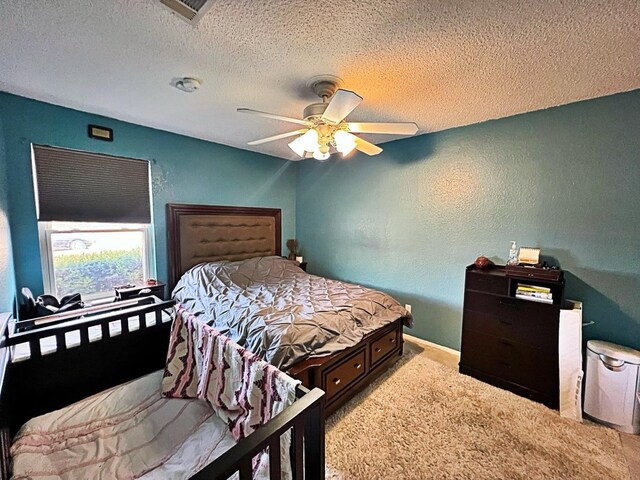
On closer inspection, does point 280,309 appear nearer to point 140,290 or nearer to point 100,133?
point 140,290

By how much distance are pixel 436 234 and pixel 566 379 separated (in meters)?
1.54

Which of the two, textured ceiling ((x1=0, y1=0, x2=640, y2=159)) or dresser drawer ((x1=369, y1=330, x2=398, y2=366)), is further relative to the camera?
dresser drawer ((x1=369, y1=330, x2=398, y2=366))

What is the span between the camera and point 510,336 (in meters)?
2.24

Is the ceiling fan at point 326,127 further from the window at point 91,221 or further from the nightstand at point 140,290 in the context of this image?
the nightstand at point 140,290

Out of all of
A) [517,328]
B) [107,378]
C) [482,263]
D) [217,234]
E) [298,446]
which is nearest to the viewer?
[298,446]

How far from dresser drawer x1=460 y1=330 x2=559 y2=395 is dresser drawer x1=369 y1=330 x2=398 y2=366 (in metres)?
0.62

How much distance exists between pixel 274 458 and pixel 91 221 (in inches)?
108

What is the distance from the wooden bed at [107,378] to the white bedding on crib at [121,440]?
0.11 meters

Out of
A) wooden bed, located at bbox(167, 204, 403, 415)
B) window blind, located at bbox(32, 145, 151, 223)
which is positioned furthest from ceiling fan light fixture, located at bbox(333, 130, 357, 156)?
window blind, located at bbox(32, 145, 151, 223)

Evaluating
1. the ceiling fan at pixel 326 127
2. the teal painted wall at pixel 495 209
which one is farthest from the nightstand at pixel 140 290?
the teal painted wall at pixel 495 209

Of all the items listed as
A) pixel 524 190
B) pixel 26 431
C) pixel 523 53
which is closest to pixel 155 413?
pixel 26 431

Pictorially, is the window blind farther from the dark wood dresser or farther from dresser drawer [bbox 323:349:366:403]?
the dark wood dresser

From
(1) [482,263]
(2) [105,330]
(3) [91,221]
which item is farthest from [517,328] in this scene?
(3) [91,221]

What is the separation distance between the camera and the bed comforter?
5.93 ft
